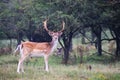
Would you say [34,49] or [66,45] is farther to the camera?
[66,45]

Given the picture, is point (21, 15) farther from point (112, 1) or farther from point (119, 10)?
point (112, 1)

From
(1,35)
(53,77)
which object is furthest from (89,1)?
(1,35)

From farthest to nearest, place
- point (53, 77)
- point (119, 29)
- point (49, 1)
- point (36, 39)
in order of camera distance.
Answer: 1. point (36, 39)
2. point (119, 29)
3. point (49, 1)
4. point (53, 77)

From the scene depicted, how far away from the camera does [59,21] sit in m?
19.6

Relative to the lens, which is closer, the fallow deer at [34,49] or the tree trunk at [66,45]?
the fallow deer at [34,49]

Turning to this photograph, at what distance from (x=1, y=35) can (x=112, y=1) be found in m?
14.6

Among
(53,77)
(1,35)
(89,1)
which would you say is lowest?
(53,77)

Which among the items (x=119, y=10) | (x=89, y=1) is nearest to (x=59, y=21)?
(x=89, y=1)

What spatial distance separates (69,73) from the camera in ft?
45.1

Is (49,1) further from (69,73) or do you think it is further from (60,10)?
(69,73)

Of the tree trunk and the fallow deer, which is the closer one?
the fallow deer

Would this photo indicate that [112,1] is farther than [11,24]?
No

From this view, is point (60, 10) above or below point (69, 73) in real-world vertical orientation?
above

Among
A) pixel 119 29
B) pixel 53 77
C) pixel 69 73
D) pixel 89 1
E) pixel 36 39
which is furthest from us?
pixel 36 39
